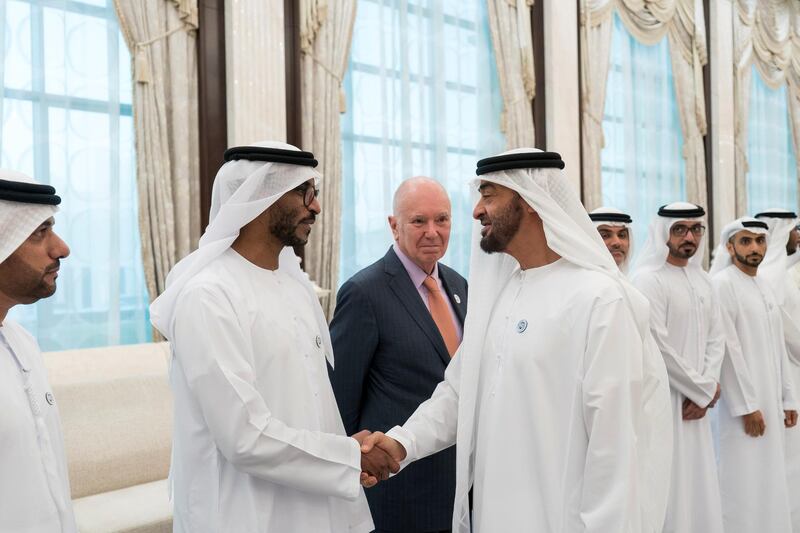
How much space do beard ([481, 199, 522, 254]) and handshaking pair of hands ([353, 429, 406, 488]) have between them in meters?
0.64

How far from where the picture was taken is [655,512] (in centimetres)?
189

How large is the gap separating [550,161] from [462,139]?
432 centimetres

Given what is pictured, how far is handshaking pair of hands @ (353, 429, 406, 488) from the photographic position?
7.07ft

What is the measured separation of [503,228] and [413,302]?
0.67 metres

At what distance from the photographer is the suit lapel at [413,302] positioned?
8.71 ft

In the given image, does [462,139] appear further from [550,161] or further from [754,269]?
[550,161]

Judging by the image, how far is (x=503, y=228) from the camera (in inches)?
83.5

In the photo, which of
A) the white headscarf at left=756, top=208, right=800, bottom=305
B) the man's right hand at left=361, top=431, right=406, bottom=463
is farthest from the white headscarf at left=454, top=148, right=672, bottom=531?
the white headscarf at left=756, top=208, right=800, bottom=305

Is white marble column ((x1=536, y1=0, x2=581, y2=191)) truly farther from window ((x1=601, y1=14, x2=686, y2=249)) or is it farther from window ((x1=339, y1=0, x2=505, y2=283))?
window ((x1=601, y1=14, x2=686, y2=249))

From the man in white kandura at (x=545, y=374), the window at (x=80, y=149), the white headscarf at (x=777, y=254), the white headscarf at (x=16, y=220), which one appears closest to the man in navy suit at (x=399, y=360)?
the man in white kandura at (x=545, y=374)

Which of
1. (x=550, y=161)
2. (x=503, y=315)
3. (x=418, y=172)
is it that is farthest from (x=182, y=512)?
(x=418, y=172)

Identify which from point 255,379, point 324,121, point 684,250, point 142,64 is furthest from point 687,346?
point 142,64

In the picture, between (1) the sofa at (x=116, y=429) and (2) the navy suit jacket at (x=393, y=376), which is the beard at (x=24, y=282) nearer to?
(2) the navy suit jacket at (x=393, y=376)

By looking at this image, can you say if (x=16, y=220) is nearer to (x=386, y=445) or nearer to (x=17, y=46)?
(x=386, y=445)
